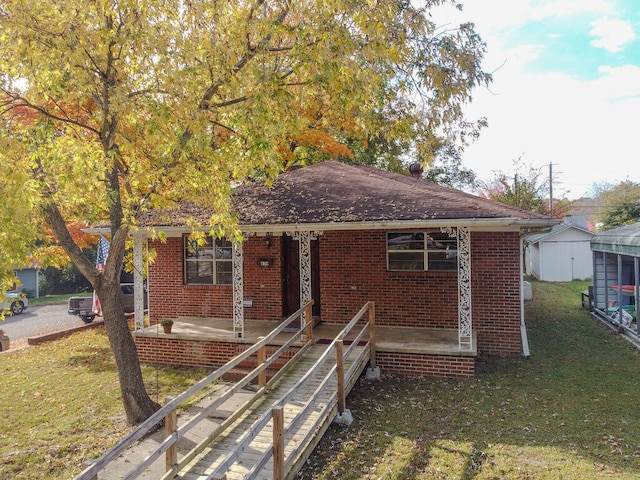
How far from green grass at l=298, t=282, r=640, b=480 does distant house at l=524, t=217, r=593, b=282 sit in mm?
16822

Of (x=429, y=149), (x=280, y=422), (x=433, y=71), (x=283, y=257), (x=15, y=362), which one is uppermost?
(x=433, y=71)

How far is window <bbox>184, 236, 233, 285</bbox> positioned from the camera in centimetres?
1184

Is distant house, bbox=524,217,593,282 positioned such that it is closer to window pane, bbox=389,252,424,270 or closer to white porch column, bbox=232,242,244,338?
window pane, bbox=389,252,424,270

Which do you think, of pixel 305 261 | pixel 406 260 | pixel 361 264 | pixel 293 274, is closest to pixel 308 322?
pixel 305 261

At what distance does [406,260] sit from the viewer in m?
10.7

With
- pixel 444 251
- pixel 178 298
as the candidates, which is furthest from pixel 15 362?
pixel 444 251

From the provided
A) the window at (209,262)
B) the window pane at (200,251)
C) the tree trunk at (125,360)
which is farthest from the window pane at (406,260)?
the tree trunk at (125,360)

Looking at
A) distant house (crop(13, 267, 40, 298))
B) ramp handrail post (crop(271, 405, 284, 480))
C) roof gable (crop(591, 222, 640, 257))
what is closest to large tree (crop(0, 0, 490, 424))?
ramp handrail post (crop(271, 405, 284, 480))

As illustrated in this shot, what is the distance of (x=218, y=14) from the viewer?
705 cm

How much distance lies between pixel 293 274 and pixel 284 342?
2.78 meters

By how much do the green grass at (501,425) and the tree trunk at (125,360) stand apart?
3042mm

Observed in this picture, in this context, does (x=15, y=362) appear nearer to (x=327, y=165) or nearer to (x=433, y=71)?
(x=327, y=165)

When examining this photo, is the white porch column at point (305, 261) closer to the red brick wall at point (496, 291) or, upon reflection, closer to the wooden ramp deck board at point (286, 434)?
the wooden ramp deck board at point (286, 434)

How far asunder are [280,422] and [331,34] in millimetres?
5202
